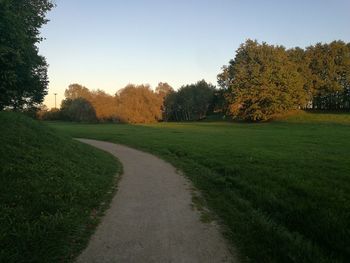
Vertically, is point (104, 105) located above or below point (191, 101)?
below

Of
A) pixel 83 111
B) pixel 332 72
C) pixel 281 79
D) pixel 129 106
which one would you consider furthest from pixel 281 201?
pixel 83 111

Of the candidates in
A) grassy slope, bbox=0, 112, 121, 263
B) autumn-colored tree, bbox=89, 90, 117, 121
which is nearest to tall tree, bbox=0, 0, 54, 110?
grassy slope, bbox=0, 112, 121, 263

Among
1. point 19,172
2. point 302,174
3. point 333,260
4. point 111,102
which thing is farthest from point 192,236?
point 111,102

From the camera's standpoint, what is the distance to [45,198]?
844 cm

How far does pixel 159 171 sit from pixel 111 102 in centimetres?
6766

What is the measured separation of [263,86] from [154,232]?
54.8 meters

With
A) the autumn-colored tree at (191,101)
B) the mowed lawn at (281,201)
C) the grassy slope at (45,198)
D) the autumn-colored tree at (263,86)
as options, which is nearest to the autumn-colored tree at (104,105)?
the autumn-colored tree at (191,101)

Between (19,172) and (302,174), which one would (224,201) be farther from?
(19,172)

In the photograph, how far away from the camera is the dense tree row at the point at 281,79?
59.0 meters

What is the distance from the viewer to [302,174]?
41.6ft

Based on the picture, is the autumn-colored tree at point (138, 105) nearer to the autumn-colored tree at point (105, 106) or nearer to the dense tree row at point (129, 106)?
the dense tree row at point (129, 106)

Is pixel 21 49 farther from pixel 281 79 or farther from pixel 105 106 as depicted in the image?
pixel 105 106

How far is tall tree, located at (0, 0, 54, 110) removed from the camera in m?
12.5

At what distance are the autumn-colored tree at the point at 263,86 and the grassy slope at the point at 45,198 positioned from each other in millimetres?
47546
